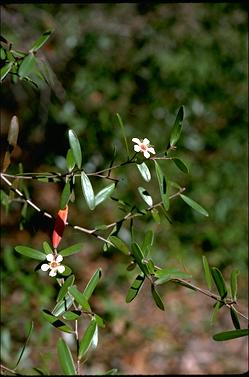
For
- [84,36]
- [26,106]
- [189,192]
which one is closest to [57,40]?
[84,36]

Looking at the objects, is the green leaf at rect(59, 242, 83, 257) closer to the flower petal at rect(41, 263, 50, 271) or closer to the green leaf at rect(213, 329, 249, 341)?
the flower petal at rect(41, 263, 50, 271)

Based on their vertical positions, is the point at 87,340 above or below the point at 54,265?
below

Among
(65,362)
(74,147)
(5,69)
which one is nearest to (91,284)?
(65,362)

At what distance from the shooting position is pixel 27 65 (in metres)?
1.33

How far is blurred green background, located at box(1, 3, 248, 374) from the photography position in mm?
2863

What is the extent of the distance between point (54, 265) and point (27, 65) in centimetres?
46

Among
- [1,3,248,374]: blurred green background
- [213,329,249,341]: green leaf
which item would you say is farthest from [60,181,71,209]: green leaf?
[1,3,248,374]: blurred green background

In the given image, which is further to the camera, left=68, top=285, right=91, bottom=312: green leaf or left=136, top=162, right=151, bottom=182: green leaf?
left=136, top=162, right=151, bottom=182: green leaf

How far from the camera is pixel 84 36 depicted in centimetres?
355

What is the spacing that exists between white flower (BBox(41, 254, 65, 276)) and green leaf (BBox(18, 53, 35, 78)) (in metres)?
0.40

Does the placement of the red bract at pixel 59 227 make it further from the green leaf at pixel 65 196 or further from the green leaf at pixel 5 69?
the green leaf at pixel 5 69

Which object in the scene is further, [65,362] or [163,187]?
[163,187]

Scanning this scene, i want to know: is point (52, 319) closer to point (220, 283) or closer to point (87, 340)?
point (87, 340)

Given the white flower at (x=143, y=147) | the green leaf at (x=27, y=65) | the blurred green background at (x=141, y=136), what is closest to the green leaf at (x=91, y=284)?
the white flower at (x=143, y=147)
